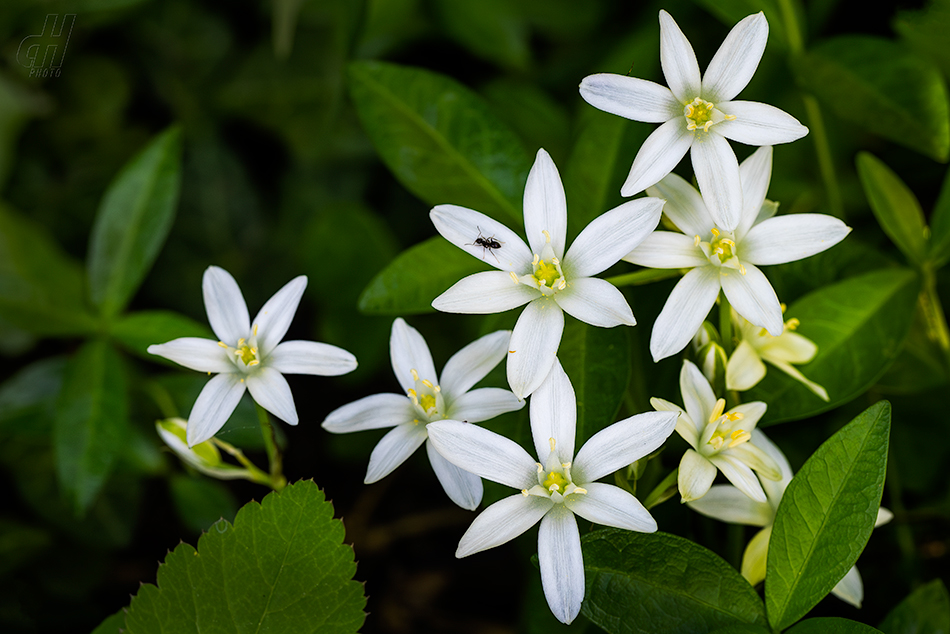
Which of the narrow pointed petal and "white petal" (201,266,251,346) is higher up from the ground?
the narrow pointed petal

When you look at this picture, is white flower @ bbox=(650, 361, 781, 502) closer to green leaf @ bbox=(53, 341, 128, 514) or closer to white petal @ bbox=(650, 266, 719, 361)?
white petal @ bbox=(650, 266, 719, 361)

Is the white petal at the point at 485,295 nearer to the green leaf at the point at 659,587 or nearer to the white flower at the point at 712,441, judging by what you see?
the white flower at the point at 712,441

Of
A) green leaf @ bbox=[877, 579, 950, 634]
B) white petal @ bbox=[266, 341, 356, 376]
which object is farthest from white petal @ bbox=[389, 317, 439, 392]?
green leaf @ bbox=[877, 579, 950, 634]

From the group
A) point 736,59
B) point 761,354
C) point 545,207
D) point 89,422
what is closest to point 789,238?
point 761,354

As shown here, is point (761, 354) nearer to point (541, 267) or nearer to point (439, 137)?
point (541, 267)

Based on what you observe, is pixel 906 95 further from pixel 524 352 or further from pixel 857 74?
pixel 524 352

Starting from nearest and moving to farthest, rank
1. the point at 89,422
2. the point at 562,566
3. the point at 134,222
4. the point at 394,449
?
the point at 562,566 < the point at 394,449 < the point at 89,422 < the point at 134,222

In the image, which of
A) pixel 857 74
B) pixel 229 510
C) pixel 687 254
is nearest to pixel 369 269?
pixel 229 510
